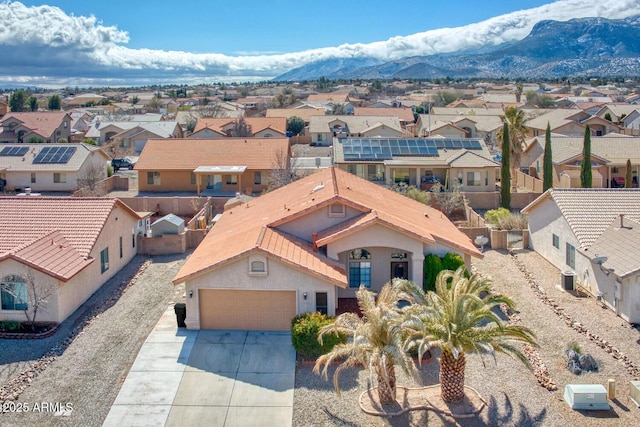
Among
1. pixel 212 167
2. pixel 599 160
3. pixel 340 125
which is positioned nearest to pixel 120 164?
pixel 212 167

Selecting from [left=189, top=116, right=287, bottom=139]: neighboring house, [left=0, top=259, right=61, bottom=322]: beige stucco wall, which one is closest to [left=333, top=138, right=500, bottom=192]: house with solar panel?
[left=189, top=116, right=287, bottom=139]: neighboring house

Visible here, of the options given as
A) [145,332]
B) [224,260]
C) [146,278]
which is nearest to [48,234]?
[146,278]

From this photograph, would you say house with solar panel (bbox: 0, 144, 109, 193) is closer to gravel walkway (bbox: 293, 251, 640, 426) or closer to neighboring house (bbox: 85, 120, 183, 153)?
neighboring house (bbox: 85, 120, 183, 153)

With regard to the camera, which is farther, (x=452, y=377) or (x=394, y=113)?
(x=394, y=113)

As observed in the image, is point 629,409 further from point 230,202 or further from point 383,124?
point 383,124

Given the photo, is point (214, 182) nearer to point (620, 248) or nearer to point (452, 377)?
point (620, 248)
